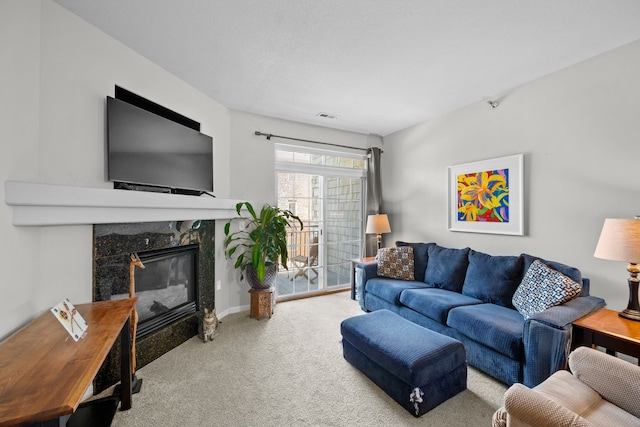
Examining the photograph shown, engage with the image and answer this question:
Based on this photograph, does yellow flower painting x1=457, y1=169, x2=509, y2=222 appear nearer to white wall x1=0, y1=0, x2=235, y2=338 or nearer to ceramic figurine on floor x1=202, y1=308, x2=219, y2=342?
ceramic figurine on floor x1=202, y1=308, x2=219, y2=342

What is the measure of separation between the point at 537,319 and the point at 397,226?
2635mm

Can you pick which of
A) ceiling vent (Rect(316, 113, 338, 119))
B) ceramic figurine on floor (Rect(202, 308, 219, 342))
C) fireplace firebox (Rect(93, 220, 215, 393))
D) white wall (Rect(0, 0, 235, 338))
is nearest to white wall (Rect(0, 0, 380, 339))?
white wall (Rect(0, 0, 235, 338))

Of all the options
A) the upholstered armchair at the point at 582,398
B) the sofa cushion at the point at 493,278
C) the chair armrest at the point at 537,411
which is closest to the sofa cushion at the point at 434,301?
the sofa cushion at the point at 493,278

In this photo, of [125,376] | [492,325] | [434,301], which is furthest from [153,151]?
[492,325]

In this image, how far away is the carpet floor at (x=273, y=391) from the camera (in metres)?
1.75

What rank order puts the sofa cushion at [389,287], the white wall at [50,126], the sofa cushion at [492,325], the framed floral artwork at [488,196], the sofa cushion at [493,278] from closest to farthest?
the white wall at [50,126] < the sofa cushion at [492,325] < the sofa cushion at [493,278] < the framed floral artwork at [488,196] < the sofa cushion at [389,287]

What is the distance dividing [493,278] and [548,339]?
937 mm

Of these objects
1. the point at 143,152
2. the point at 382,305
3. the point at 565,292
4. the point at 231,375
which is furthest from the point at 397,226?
the point at 143,152

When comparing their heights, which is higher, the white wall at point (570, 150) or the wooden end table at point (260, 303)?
the white wall at point (570, 150)

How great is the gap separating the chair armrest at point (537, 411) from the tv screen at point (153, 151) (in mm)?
2741

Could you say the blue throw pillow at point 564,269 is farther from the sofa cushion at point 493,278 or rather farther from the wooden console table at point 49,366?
the wooden console table at point 49,366

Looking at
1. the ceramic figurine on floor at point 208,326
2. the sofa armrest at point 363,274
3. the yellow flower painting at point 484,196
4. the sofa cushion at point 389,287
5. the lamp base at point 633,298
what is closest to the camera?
the lamp base at point 633,298

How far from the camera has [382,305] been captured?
3.33 meters

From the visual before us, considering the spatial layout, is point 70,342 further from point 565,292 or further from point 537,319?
point 565,292
